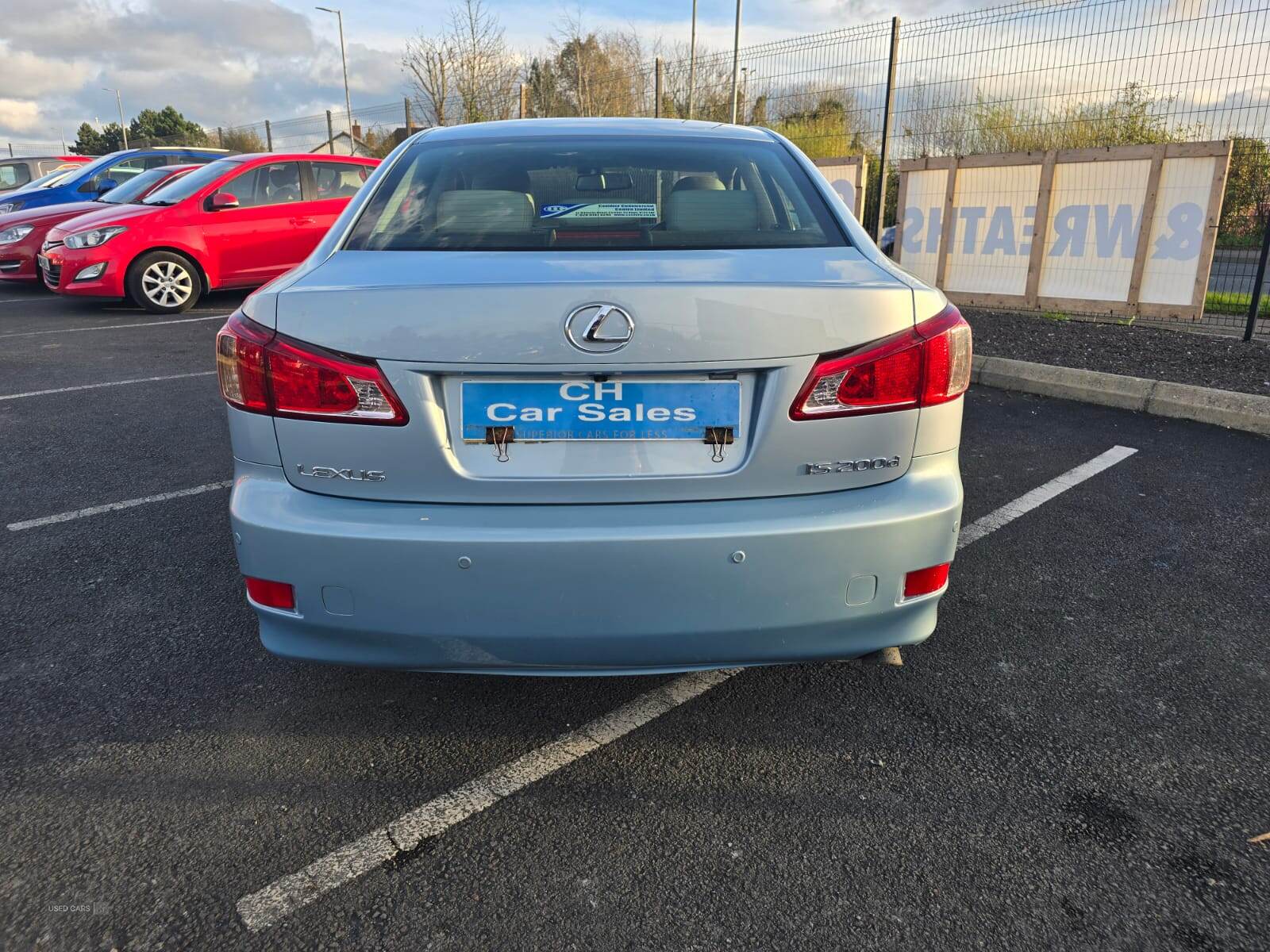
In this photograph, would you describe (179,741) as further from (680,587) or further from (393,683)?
(680,587)

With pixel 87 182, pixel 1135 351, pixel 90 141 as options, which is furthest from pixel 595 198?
pixel 90 141

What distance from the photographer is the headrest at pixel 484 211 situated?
236 cm

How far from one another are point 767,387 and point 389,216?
1.23 meters

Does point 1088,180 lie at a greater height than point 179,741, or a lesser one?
greater

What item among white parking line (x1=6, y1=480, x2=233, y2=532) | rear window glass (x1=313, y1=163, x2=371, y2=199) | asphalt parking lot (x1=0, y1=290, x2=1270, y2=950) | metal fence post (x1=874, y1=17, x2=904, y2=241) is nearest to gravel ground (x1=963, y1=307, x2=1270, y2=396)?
metal fence post (x1=874, y1=17, x2=904, y2=241)

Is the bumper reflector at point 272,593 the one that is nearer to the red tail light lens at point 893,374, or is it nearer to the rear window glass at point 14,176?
the red tail light lens at point 893,374

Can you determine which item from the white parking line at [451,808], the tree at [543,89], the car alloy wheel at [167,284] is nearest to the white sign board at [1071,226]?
the white parking line at [451,808]

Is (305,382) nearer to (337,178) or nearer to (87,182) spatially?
(337,178)

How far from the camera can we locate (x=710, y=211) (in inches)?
95.3

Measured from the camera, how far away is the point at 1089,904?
71.4 inches

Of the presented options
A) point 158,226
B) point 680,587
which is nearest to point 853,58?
point 158,226

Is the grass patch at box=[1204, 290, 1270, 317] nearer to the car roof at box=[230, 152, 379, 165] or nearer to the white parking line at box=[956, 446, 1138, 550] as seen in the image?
the white parking line at box=[956, 446, 1138, 550]

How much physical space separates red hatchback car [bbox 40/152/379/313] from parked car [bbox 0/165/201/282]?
103cm

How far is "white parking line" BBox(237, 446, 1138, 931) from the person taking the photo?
1.83 m
